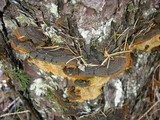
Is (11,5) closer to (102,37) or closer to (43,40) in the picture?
(43,40)

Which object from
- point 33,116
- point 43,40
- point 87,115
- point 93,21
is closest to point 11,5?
point 43,40

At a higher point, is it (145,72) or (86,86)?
(145,72)

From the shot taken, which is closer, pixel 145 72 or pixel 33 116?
pixel 145 72

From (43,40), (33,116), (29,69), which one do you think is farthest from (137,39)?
(33,116)

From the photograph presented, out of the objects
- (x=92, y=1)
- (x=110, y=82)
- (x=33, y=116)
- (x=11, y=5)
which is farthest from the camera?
(x=33, y=116)

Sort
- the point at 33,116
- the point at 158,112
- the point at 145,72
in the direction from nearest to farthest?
the point at 145,72 < the point at 33,116 < the point at 158,112

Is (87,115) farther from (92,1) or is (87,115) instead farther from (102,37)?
(92,1)
